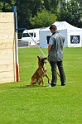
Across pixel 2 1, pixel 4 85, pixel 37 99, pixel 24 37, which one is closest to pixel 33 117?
pixel 37 99

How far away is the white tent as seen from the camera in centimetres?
5191

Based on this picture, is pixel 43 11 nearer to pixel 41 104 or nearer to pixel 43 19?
pixel 43 19

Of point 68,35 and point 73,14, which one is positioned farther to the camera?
point 73,14

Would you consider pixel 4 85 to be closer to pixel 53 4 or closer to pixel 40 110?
pixel 40 110

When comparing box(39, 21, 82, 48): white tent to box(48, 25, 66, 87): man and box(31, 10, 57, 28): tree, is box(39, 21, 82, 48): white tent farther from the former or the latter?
box(48, 25, 66, 87): man

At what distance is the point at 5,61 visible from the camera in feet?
47.5

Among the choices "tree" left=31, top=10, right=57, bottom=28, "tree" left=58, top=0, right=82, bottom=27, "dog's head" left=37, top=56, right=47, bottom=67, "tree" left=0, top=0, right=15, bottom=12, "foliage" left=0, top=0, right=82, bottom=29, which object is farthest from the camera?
"tree" left=58, top=0, right=82, bottom=27

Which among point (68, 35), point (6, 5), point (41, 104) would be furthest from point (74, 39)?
point (41, 104)

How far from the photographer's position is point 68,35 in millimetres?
51969

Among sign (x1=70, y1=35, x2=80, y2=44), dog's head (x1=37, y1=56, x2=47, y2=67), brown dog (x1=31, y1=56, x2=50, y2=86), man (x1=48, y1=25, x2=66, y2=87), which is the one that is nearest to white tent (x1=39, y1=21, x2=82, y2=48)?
sign (x1=70, y1=35, x2=80, y2=44)

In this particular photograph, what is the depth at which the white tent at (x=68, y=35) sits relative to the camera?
51.9 meters

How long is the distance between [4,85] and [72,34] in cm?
3937

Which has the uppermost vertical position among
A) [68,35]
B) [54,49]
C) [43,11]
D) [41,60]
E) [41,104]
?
[54,49]

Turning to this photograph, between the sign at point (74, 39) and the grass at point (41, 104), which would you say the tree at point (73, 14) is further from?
the grass at point (41, 104)
